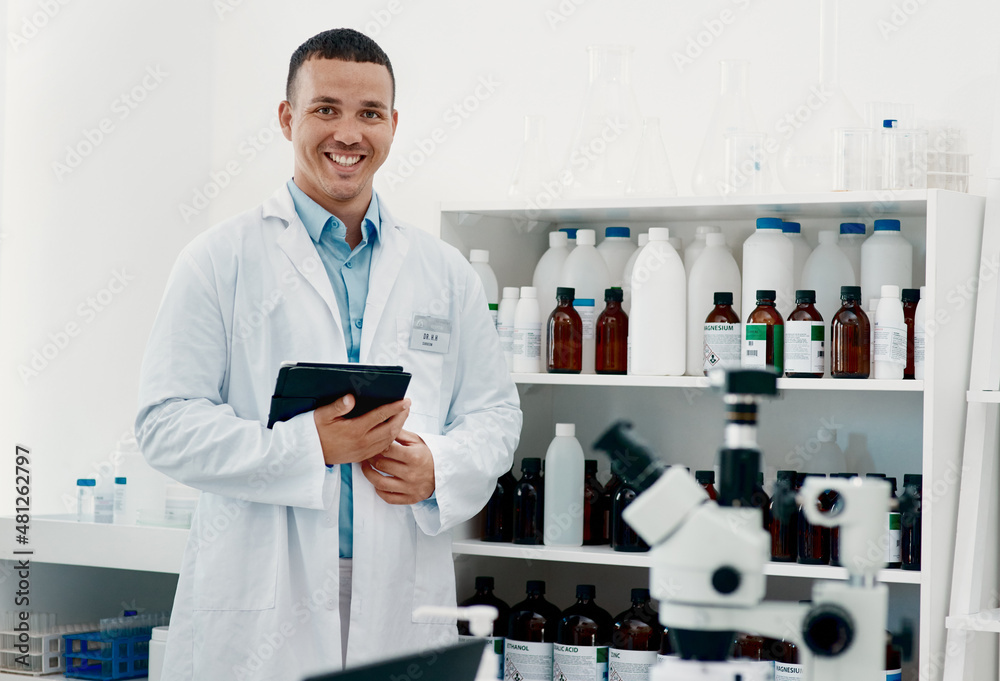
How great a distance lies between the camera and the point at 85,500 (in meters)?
2.92

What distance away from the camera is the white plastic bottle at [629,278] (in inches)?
101

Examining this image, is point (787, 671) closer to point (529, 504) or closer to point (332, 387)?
point (529, 504)

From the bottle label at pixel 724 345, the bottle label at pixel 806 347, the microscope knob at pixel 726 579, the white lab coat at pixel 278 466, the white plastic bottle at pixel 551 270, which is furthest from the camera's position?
the white plastic bottle at pixel 551 270

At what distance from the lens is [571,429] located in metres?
2.53

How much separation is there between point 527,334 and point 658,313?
1.00 feet

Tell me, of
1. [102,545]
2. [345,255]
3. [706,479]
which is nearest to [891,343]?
[706,479]

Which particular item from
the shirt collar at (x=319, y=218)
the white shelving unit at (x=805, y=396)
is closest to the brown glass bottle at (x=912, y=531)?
the white shelving unit at (x=805, y=396)

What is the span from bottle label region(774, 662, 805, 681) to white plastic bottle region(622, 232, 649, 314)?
2.69 ft

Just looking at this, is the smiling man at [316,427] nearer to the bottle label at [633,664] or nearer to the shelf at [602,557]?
the shelf at [602,557]

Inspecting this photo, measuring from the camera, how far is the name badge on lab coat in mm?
2227

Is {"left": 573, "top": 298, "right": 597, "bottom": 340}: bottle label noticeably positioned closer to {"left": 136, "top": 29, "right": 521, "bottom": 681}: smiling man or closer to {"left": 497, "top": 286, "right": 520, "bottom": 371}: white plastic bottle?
{"left": 497, "top": 286, "right": 520, "bottom": 371}: white plastic bottle

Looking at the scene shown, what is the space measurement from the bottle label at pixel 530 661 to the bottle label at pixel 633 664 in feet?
0.51

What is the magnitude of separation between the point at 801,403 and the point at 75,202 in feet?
6.60

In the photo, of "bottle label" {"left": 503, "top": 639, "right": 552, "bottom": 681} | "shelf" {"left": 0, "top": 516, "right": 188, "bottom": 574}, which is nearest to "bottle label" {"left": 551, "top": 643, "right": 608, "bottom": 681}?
"bottle label" {"left": 503, "top": 639, "right": 552, "bottom": 681}
